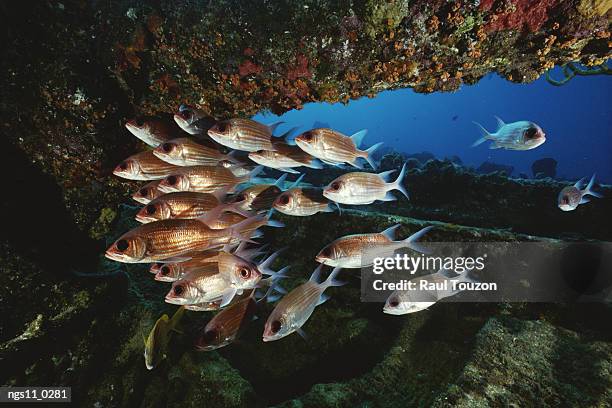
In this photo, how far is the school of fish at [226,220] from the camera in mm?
2822

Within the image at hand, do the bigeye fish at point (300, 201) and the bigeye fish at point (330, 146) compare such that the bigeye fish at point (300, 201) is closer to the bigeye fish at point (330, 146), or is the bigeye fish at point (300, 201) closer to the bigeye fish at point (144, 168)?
the bigeye fish at point (330, 146)

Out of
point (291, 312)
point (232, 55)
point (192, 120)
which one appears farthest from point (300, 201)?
point (232, 55)

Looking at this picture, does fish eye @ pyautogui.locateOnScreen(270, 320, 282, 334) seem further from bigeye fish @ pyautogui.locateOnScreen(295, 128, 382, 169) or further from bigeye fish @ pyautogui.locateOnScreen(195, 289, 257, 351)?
bigeye fish @ pyautogui.locateOnScreen(295, 128, 382, 169)

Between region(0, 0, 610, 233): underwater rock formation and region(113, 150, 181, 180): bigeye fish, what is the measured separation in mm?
1189

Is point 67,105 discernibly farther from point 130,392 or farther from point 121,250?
point 130,392

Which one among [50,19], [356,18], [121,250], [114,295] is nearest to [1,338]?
[114,295]

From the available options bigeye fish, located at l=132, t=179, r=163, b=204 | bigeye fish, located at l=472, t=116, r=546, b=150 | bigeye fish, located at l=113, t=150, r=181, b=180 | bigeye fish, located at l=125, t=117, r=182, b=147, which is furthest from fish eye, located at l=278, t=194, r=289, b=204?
bigeye fish, located at l=472, t=116, r=546, b=150

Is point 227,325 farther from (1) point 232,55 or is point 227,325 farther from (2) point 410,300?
(1) point 232,55

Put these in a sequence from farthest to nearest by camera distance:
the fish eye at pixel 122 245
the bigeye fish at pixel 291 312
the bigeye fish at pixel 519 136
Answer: the bigeye fish at pixel 519 136 → the bigeye fish at pixel 291 312 → the fish eye at pixel 122 245

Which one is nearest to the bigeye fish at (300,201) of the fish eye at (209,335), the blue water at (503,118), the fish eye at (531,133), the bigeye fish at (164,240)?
the bigeye fish at (164,240)

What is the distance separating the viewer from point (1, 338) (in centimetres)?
381

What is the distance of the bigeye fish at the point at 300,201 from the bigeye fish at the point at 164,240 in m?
0.73

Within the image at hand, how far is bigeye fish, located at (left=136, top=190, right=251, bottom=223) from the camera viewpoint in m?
3.04

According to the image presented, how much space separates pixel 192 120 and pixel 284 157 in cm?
127
